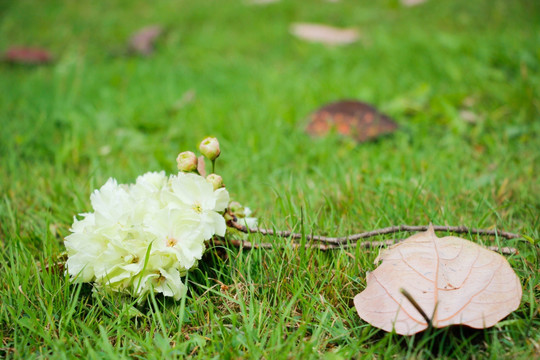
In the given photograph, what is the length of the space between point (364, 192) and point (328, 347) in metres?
0.93

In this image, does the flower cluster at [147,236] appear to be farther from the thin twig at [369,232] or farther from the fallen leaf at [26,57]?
the fallen leaf at [26,57]

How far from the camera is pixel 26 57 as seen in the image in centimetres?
493

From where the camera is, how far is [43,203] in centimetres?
213

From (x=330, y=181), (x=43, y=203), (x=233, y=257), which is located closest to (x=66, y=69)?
(x=43, y=203)

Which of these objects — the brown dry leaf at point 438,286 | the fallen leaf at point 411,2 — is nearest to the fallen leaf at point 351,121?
the brown dry leaf at point 438,286

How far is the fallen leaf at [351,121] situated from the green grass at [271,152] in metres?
0.13

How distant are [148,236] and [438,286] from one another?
85 centimetres

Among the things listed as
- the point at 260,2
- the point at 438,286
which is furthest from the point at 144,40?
the point at 438,286

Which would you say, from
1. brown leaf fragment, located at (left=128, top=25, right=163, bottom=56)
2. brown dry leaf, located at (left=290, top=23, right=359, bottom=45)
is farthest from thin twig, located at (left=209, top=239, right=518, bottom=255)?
brown leaf fragment, located at (left=128, top=25, right=163, bottom=56)

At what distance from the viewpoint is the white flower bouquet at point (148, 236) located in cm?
134

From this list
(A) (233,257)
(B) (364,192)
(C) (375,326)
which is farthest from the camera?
(B) (364,192)

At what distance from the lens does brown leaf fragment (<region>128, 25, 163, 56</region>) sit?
4.99 metres

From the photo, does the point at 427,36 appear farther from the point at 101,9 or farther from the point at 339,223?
the point at 101,9

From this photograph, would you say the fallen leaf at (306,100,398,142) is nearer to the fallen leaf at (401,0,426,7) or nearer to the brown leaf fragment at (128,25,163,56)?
the brown leaf fragment at (128,25,163,56)
